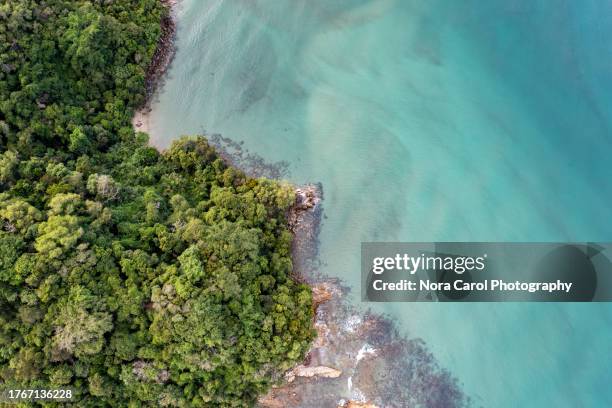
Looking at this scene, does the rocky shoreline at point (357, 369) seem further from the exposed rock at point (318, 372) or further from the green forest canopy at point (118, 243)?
the green forest canopy at point (118, 243)

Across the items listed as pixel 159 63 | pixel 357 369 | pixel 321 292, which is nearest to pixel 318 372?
pixel 357 369

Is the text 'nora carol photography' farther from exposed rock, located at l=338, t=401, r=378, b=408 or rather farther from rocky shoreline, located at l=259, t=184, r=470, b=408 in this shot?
exposed rock, located at l=338, t=401, r=378, b=408

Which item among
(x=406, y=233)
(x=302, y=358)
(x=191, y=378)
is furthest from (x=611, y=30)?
(x=191, y=378)

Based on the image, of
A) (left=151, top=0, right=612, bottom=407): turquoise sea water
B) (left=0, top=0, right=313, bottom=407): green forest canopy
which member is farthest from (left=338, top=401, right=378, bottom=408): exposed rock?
(left=151, top=0, right=612, bottom=407): turquoise sea water

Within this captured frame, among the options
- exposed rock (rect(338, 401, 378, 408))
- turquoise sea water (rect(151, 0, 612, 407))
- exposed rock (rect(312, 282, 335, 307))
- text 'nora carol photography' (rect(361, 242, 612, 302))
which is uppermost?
turquoise sea water (rect(151, 0, 612, 407))

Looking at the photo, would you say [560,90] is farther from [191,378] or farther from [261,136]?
[191,378]

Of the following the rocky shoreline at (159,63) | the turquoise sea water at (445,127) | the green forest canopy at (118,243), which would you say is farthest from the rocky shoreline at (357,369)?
the rocky shoreline at (159,63)
